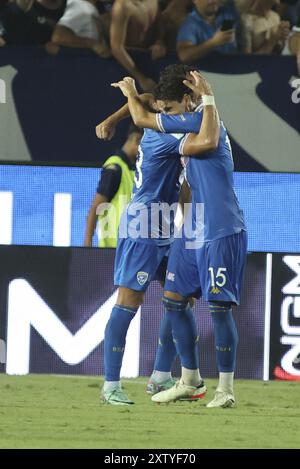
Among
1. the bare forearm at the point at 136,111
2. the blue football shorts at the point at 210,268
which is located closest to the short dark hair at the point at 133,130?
the bare forearm at the point at 136,111

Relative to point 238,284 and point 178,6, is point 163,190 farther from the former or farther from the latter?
point 178,6

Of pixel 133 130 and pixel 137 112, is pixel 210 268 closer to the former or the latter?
pixel 137 112

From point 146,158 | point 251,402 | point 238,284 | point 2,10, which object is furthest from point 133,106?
point 2,10

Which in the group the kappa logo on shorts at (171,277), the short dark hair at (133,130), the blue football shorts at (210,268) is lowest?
the kappa logo on shorts at (171,277)

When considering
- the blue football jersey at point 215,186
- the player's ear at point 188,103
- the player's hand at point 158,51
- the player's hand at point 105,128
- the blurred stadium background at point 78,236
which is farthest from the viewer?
the player's hand at point 158,51

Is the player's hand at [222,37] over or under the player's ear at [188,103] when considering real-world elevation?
under

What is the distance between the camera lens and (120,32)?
31.3 ft

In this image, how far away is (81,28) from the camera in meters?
9.77

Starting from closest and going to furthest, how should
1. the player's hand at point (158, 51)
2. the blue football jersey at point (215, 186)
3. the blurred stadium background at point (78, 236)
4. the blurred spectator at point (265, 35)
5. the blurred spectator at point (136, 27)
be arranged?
the blue football jersey at point (215, 186), the blurred stadium background at point (78, 236), the player's hand at point (158, 51), the blurred spectator at point (136, 27), the blurred spectator at point (265, 35)

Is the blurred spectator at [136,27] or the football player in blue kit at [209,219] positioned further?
the blurred spectator at [136,27]

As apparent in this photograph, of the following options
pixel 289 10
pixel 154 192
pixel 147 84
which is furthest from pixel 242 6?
pixel 154 192

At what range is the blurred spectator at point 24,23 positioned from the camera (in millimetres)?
9617

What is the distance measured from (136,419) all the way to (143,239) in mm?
1185

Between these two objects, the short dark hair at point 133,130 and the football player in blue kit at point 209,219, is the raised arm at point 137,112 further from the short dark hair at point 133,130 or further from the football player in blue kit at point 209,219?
the short dark hair at point 133,130
